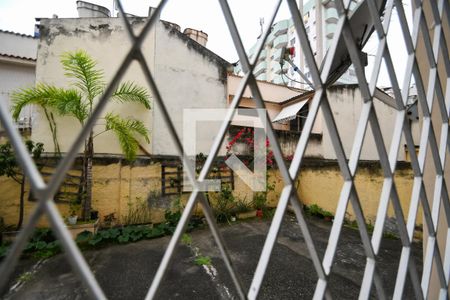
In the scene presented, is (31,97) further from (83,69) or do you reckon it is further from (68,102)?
(83,69)

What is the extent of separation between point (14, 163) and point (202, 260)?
11.5ft

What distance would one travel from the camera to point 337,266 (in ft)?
10.0

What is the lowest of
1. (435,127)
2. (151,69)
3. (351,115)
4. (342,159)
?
(342,159)

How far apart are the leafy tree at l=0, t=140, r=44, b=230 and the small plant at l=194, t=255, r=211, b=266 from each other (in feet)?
10.7

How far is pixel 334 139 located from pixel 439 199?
2.09 ft

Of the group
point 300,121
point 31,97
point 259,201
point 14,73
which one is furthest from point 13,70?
point 300,121

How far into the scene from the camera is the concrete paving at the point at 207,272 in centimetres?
247

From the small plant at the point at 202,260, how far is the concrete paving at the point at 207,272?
57 millimetres

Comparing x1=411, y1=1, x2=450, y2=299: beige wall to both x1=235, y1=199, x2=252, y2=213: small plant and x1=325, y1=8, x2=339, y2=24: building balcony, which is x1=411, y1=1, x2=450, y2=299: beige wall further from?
x1=325, y1=8, x2=339, y2=24: building balcony

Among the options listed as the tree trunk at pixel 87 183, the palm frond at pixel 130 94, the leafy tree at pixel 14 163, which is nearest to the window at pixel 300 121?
the palm frond at pixel 130 94

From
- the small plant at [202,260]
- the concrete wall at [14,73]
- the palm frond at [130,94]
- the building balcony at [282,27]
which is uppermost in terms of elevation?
the building balcony at [282,27]

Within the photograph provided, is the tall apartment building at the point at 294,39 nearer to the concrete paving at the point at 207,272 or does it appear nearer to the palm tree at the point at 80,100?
the palm tree at the point at 80,100

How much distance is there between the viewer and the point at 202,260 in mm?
3240

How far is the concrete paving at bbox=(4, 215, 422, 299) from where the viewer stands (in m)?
2.47
